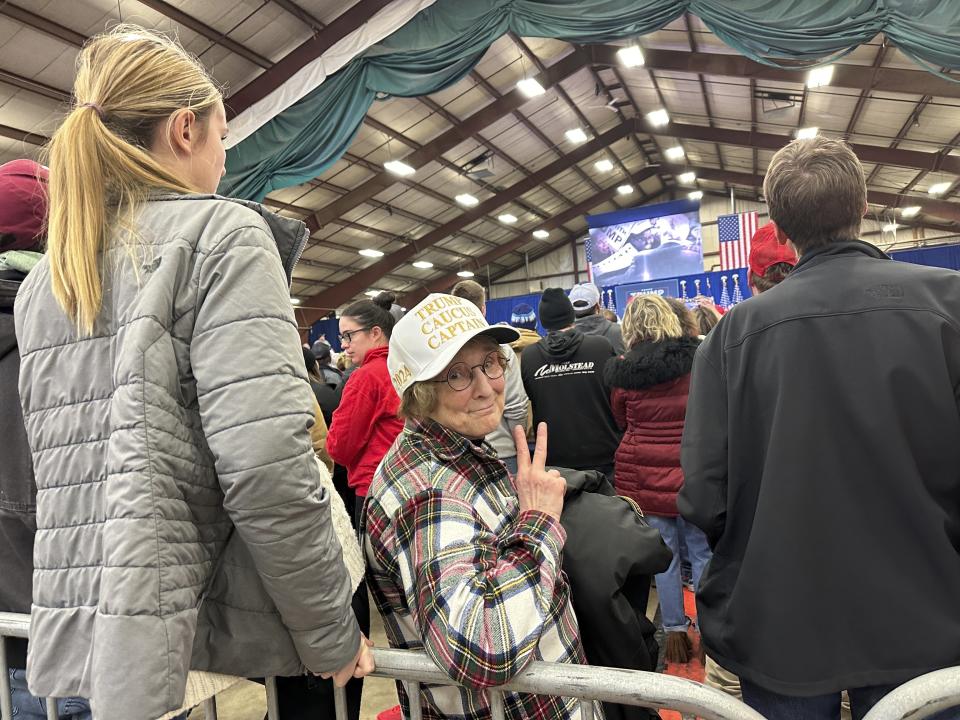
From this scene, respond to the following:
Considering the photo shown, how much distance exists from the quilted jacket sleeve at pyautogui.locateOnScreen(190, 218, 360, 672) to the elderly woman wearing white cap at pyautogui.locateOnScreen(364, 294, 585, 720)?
0.14m

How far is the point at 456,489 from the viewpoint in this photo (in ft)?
3.52

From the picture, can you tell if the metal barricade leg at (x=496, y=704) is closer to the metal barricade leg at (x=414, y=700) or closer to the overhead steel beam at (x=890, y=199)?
the metal barricade leg at (x=414, y=700)

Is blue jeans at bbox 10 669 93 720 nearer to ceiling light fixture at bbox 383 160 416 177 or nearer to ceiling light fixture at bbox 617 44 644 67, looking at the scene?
ceiling light fixture at bbox 617 44 644 67

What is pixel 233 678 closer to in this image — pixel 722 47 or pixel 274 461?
pixel 274 461

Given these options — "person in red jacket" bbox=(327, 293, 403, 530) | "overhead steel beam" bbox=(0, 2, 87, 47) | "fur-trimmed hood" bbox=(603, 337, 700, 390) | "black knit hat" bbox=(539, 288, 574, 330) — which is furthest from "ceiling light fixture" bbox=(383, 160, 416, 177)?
"fur-trimmed hood" bbox=(603, 337, 700, 390)

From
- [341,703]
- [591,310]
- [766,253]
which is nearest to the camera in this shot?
[341,703]

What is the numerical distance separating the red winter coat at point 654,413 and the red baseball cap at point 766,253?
59 cm

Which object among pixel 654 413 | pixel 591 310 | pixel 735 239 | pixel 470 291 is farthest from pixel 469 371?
pixel 735 239

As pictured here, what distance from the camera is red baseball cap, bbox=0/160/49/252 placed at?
3.76 feet

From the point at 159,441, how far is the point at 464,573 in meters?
0.47

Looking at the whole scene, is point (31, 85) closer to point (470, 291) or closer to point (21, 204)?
point (470, 291)

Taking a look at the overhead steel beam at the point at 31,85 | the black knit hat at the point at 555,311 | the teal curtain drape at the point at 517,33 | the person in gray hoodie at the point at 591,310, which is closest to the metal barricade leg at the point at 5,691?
the black knit hat at the point at 555,311

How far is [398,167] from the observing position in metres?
11.5

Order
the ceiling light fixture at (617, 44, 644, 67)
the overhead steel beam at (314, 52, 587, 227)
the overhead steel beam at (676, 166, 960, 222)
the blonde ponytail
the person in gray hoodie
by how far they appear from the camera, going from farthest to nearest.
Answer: the overhead steel beam at (676, 166, 960, 222)
the overhead steel beam at (314, 52, 587, 227)
the ceiling light fixture at (617, 44, 644, 67)
the person in gray hoodie
the blonde ponytail
